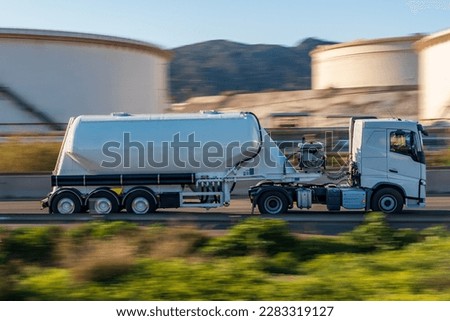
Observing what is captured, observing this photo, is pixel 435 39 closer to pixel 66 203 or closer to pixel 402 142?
pixel 402 142

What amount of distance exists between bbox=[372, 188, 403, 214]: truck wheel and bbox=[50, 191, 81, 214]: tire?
8495mm

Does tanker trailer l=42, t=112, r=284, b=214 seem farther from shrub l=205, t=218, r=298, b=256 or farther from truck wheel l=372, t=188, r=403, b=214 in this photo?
shrub l=205, t=218, r=298, b=256

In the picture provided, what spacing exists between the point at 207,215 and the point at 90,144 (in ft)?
13.0

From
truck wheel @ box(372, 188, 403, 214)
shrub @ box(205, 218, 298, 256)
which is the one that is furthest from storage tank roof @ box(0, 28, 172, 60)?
shrub @ box(205, 218, 298, 256)

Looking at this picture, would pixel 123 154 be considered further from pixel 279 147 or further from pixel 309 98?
pixel 309 98

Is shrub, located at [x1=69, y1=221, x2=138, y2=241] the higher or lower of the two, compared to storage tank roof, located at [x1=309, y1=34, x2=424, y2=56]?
lower

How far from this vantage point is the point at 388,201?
2064cm

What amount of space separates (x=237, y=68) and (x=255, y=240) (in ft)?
429

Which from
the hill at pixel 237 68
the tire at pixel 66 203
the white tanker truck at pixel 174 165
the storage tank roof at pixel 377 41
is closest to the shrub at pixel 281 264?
the white tanker truck at pixel 174 165

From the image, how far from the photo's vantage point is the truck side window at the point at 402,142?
20328 millimetres

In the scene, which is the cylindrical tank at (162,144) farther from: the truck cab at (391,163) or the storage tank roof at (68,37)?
the storage tank roof at (68,37)

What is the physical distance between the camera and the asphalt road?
17828mm

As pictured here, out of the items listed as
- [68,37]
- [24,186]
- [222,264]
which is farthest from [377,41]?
[222,264]

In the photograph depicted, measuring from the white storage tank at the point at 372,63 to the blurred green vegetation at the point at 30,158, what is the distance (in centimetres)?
4177
